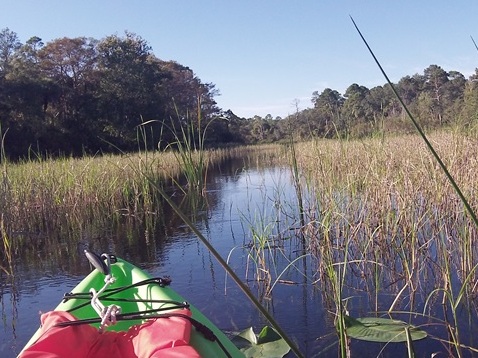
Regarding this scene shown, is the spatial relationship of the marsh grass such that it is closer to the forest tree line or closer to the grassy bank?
the grassy bank

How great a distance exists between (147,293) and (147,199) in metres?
3.83

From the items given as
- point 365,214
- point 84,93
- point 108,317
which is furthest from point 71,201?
point 84,93

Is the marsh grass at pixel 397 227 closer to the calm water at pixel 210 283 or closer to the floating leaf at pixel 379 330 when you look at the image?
the calm water at pixel 210 283

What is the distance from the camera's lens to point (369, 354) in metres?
2.05

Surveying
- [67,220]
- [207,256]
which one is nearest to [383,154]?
[207,256]

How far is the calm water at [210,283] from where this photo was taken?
7.72 feet

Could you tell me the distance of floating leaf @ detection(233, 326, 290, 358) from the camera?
1997 mm

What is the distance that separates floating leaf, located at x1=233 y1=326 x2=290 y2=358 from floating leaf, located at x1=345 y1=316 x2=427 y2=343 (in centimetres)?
29

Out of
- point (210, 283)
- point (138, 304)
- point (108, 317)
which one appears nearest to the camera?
point (108, 317)

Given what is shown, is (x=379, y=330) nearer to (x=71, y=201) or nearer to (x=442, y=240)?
(x=442, y=240)

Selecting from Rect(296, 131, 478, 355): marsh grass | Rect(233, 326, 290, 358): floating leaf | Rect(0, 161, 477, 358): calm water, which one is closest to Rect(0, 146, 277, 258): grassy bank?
Rect(0, 161, 477, 358): calm water

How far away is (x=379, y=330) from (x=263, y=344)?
510 mm

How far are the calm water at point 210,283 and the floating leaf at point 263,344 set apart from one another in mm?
159

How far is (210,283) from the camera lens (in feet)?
10.5
